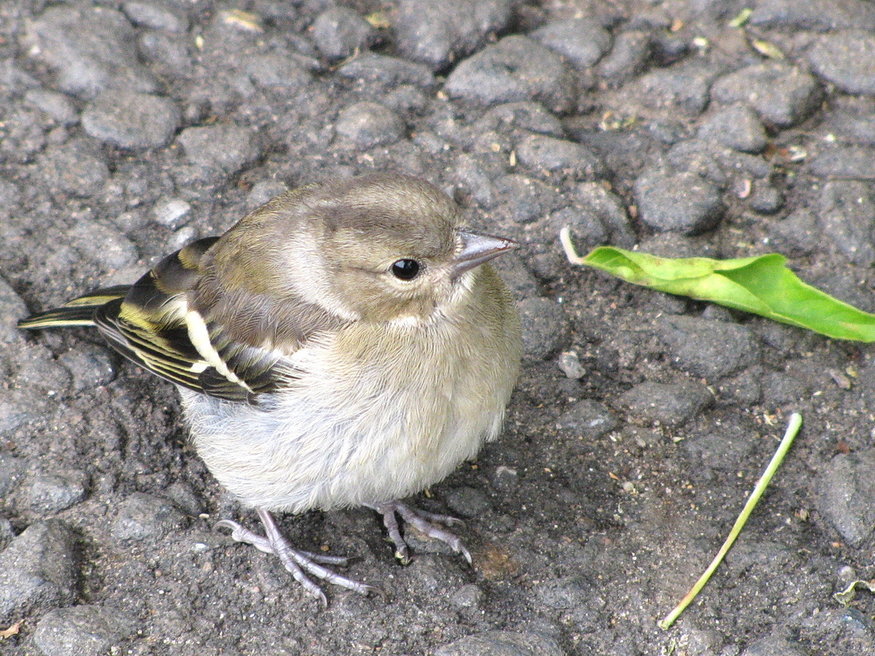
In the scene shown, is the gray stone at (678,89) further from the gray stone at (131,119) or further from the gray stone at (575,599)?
the gray stone at (575,599)

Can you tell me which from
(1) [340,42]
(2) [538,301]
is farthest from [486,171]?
(1) [340,42]

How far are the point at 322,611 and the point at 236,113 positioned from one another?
297 cm

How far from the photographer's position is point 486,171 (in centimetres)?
541

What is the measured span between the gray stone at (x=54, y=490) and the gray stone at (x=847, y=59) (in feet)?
15.2

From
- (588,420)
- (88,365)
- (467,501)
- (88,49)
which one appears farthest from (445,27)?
(467,501)

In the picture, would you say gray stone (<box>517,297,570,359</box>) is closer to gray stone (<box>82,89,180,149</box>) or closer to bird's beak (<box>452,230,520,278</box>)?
bird's beak (<box>452,230,520,278</box>)

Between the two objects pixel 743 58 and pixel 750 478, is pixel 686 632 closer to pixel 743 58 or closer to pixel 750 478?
pixel 750 478

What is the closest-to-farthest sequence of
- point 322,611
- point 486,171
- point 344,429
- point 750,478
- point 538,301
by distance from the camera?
point 344,429
point 322,611
point 750,478
point 538,301
point 486,171

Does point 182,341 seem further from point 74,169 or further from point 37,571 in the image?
point 74,169

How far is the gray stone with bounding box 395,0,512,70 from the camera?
592 centimetres

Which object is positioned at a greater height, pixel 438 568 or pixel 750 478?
pixel 438 568

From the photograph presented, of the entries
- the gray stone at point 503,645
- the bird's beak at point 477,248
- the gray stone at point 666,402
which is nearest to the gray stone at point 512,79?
the gray stone at point 666,402

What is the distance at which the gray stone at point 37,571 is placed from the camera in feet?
12.3

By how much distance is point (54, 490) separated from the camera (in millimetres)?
4145
